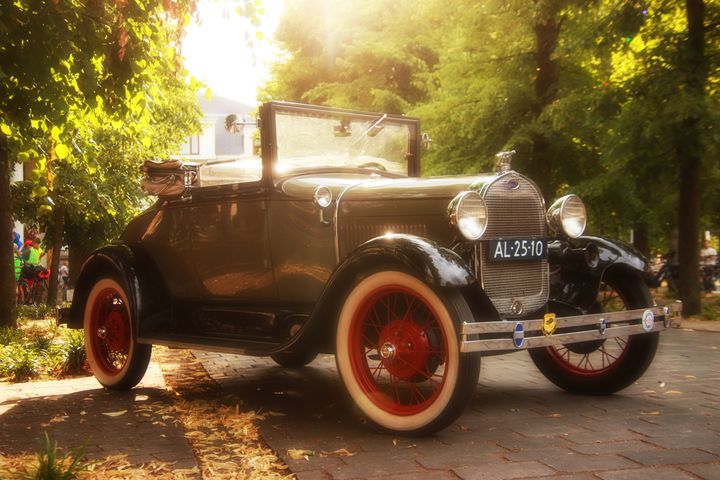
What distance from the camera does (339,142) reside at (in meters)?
5.93

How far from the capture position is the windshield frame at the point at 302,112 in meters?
5.42

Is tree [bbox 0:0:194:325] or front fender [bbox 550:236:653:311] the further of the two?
tree [bbox 0:0:194:325]

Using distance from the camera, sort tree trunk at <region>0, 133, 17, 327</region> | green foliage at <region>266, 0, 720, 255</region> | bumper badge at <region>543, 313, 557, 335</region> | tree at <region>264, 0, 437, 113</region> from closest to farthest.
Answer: bumper badge at <region>543, 313, 557, 335</region> < tree trunk at <region>0, 133, 17, 327</region> < green foliage at <region>266, 0, 720, 255</region> < tree at <region>264, 0, 437, 113</region>

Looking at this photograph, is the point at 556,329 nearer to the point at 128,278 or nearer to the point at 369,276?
the point at 369,276

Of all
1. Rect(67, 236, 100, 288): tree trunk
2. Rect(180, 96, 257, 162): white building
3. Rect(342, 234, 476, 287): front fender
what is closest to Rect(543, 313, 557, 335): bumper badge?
Rect(342, 234, 476, 287): front fender

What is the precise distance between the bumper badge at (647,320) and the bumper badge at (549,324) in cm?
82

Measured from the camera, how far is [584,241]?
204 inches

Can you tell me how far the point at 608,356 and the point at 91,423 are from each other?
3299 millimetres

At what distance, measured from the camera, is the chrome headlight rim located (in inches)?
196

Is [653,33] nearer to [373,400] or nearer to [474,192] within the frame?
[474,192]

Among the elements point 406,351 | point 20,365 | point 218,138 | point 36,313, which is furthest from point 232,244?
point 218,138

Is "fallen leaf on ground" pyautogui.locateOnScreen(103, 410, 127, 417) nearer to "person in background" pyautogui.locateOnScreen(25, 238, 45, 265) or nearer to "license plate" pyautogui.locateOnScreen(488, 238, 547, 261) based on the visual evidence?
"license plate" pyautogui.locateOnScreen(488, 238, 547, 261)

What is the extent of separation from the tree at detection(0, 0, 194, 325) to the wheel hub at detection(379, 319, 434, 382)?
8.96 ft

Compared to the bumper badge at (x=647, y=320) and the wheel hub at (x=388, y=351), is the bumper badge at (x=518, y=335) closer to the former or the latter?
the wheel hub at (x=388, y=351)
